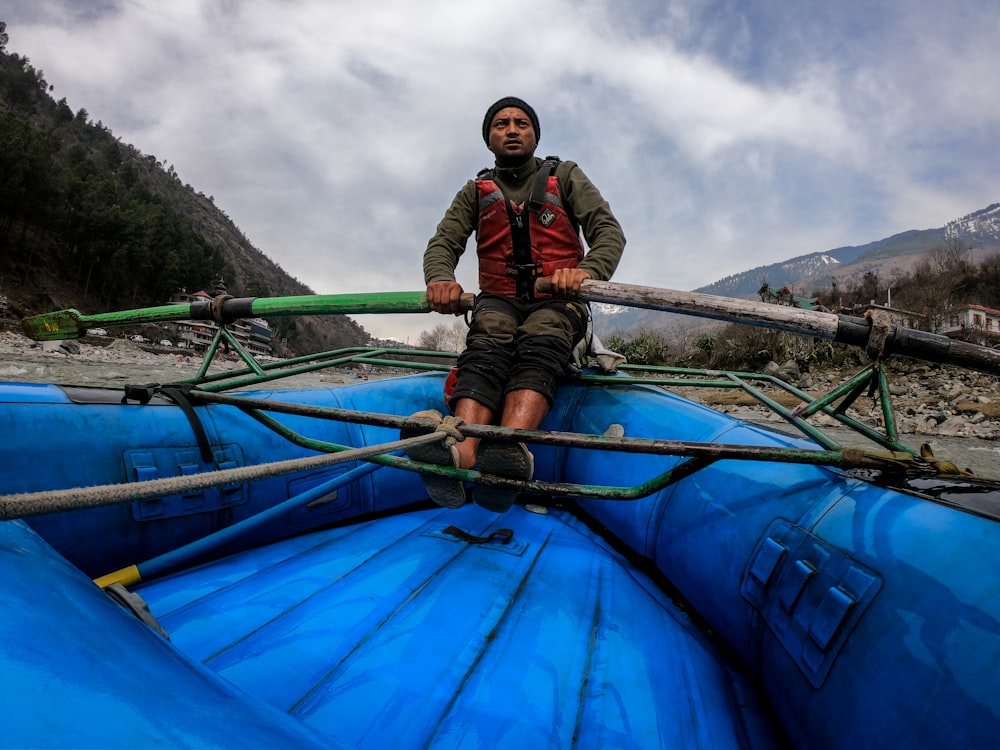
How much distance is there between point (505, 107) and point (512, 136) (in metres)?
0.20

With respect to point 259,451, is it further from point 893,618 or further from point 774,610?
point 893,618

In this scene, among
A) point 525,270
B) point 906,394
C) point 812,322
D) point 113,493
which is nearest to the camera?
point 113,493

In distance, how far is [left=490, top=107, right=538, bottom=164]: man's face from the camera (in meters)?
2.53

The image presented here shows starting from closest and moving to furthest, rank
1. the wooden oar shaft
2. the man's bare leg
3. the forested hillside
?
the wooden oar shaft
the man's bare leg
the forested hillside

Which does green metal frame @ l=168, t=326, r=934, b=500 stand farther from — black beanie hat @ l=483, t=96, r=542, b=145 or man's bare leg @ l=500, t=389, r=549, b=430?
black beanie hat @ l=483, t=96, r=542, b=145

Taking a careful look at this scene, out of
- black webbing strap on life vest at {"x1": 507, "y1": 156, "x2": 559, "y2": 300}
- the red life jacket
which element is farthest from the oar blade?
black webbing strap on life vest at {"x1": 507, "y1": 156, "x2": 559, "y2": 300}

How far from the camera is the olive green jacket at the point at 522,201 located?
225 centimetres

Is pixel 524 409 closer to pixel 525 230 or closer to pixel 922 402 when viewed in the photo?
pixel 525 230

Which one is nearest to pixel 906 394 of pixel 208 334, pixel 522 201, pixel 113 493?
pixel 522 201

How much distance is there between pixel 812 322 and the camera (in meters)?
1.46

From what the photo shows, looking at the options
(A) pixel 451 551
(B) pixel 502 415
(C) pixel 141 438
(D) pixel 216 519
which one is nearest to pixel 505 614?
(A) pixel 451 551

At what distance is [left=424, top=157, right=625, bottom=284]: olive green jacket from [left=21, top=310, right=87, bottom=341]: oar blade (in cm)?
165

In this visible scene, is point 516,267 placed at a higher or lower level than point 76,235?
lower

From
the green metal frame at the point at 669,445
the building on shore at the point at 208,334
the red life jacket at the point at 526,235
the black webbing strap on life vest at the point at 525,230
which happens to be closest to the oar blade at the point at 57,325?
the green metal frame at the point at 669,445
